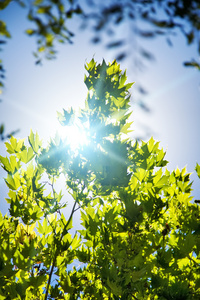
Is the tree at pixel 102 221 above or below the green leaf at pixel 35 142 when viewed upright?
below

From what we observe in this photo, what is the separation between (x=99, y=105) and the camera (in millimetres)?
3379

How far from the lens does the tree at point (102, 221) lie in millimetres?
2332

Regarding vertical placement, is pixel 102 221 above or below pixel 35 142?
below

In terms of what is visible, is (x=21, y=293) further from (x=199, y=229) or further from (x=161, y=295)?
(x=199, y=229)

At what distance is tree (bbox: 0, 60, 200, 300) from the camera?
2.33m

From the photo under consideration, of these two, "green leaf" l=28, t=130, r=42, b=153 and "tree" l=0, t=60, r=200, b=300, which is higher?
"green leaf" l=28, t=130, r=42, b=153

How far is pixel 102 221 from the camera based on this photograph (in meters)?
2.66

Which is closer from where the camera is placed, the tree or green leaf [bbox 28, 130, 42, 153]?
the tree

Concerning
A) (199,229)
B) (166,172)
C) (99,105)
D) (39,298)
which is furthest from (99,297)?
(99,105)

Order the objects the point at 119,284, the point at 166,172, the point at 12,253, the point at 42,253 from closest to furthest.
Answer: the point at 119,284 → the point at 12,253 → the point at 42,253 → the point at 166,172

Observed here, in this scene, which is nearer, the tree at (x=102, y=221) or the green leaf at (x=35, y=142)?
the tree at (x=102, y=221)

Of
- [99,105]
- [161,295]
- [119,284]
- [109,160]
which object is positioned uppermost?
[99,105]

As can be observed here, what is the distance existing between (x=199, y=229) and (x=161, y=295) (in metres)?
1.05

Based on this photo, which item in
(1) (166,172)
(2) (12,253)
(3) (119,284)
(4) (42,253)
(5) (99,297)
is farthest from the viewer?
(1) (166,172)
